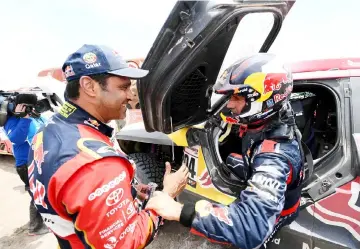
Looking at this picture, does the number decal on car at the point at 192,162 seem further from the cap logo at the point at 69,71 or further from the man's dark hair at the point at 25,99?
the man's dark hair at the point at 25,99

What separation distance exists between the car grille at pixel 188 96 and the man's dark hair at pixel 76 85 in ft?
2.59

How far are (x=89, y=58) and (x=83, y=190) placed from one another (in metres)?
0.61

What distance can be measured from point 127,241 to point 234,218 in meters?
0.51

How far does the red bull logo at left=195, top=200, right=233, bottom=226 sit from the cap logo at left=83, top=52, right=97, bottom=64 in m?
0.86

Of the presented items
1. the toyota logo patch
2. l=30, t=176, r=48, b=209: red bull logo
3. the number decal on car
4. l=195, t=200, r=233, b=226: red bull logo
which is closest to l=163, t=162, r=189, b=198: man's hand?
l=195, t=200, r=233, b=226: red bull logo

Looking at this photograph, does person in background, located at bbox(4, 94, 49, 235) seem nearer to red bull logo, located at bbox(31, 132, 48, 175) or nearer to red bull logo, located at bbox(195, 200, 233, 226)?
red bull logo, located at bbox(31, 132, 48, 175)

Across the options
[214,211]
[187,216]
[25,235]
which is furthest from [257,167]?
[25,235]

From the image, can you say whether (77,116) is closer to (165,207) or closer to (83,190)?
(83,190)

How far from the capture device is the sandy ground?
3070 millimetres

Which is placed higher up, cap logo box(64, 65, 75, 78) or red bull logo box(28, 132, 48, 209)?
cap logo box(64, 65, 75, 78)

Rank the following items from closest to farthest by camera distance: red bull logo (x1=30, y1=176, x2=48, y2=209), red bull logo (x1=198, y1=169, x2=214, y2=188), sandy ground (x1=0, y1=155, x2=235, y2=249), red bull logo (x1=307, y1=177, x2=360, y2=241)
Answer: red bull logo (x1=30, y1=176, x2=48, y2=209)
red bull logo (x1=307, y1=177, x2=360, y2=241)
red bull logo (x1=198, y1=169, x2=214, y2=188)
sandy ground (x1=0, y1=155, x2=235, y2=249)

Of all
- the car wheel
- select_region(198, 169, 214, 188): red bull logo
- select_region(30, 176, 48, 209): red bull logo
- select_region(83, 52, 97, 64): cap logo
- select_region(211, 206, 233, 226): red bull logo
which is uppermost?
select_region(83, 52, 97, 64): cap logo

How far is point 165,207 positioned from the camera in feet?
4.67

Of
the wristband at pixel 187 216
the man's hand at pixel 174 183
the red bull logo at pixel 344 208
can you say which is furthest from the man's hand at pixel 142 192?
the red bull logo at pixel 344 208
